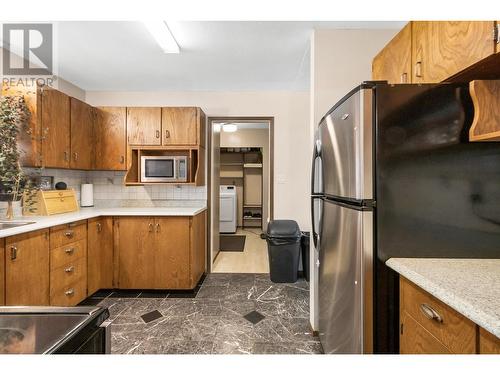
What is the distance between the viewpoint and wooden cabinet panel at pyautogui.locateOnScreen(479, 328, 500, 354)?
0.64 metres

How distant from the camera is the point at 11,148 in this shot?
2018mm

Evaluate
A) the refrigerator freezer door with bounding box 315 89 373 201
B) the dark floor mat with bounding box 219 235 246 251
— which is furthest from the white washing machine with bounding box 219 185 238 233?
the refrigerator freezer door with bounding box 315 89 373 201

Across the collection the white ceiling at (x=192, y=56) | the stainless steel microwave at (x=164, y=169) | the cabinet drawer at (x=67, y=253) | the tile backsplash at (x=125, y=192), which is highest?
the white ceiling at (x=192, y=56)

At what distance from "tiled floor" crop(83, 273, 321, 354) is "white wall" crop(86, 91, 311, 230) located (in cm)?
110

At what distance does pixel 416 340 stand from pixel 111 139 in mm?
3254

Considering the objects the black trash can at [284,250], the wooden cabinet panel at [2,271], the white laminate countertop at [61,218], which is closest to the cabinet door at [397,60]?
the black trash can at [284,250]

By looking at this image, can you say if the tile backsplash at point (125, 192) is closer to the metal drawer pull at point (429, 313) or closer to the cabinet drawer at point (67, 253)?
the cabinet drawer at point (67, 253)

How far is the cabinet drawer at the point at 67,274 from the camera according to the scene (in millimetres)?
2062

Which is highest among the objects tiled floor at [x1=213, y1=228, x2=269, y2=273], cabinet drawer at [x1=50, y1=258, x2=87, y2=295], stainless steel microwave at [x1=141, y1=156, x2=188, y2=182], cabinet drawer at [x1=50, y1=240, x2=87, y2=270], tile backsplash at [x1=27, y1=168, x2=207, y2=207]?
stainless steel microwave at [x1=141, y1=156, x2=188, y2=182]

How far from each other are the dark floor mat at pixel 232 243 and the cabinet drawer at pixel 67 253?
7.85ft

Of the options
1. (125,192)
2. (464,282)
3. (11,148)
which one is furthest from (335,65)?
(125,192)

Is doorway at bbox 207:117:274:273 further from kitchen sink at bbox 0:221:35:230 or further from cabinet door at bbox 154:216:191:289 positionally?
kitchen sink at bbox 0:221:35:230

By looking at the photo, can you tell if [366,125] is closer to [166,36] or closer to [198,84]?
[166,36]
